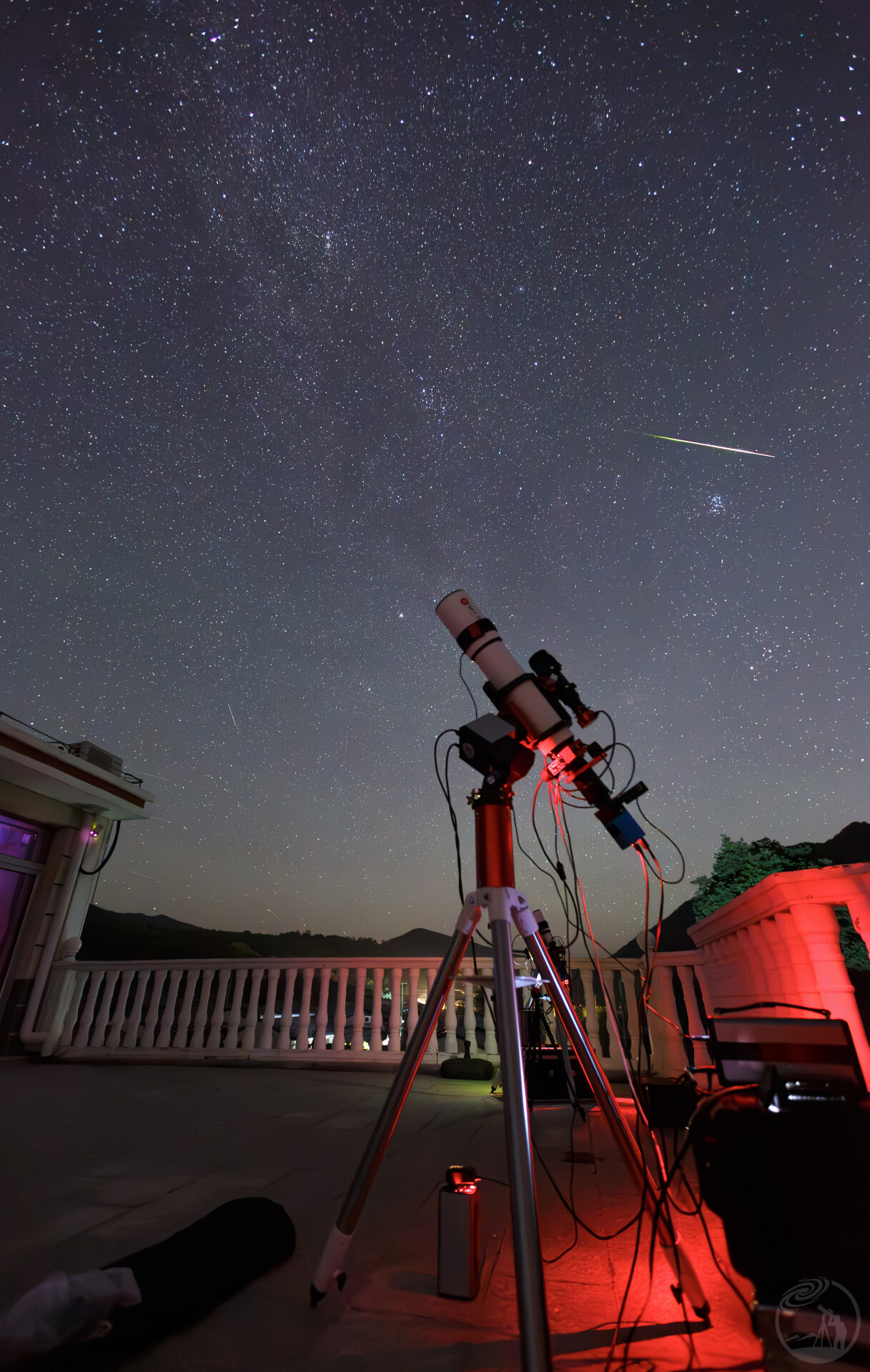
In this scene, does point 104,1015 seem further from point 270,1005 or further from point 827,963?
point 827,963

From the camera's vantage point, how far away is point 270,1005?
5.33 m

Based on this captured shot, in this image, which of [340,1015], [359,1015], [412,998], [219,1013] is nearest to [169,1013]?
[219,1013]

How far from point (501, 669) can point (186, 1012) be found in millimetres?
5601

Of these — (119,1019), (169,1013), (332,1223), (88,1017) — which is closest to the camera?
(332,1223)

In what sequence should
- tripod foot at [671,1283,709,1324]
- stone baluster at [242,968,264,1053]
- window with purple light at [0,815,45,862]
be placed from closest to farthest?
tripod foot at [671,1283,709,1324] < stone baluster at [242,968,264,1053] < window with purple light at [0,815,45,862]

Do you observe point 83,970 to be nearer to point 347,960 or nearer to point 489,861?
point 347,960

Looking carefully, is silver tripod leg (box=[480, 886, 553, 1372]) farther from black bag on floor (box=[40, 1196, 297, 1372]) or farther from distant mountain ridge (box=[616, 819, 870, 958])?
distant mountain ridge (box=[616, 819, 870, 958])

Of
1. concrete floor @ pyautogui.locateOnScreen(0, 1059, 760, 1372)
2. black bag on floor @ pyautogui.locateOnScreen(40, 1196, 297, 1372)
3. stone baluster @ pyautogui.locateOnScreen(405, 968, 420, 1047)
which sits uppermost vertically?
stone baluster @ pyautogui.locateOnScreen(405, 968, 420, 1047)

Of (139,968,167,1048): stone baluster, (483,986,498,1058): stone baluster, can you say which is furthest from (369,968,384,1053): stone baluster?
(139,968,167,1048): stone baluster

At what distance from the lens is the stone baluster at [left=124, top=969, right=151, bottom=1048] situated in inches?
220

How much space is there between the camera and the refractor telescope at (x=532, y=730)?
1513mm

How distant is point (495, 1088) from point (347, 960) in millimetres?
1697

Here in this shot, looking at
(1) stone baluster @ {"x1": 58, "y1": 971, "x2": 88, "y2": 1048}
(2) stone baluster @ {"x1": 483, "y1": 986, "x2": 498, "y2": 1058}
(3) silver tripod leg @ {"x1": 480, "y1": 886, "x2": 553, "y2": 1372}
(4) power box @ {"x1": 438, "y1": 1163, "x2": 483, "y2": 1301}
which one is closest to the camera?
(3) silver tripod leg @ {"x1": 480, "y1": 886, "x2": 553, "y2": 1372}

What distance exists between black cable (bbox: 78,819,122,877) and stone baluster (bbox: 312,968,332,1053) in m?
4.28
